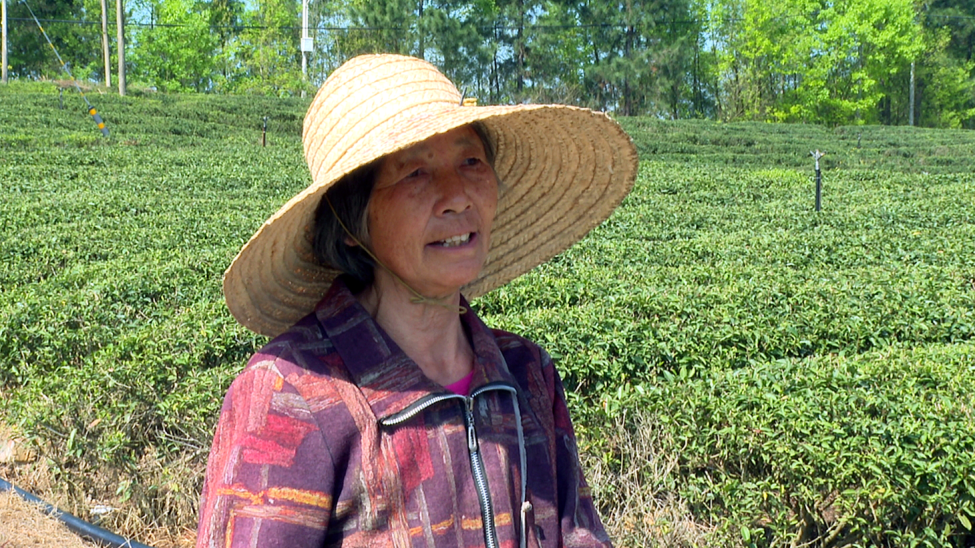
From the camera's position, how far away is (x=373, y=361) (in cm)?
143

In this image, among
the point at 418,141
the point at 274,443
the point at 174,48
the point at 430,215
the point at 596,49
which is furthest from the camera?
the point at 174,48

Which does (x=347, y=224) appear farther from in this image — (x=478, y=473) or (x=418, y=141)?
(x=478, y=473)

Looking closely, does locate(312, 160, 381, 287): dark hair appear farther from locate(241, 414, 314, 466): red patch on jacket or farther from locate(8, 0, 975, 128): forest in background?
locate(8, 0, 975, 128): forest in background

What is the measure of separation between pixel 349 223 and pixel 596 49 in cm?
4847

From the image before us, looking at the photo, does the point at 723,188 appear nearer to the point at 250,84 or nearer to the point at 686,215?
the point at 686,215

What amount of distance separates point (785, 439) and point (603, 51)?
4700 cm

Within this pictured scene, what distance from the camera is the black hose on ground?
3.71m

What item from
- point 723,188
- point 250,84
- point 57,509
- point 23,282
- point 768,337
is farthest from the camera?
point 250,84

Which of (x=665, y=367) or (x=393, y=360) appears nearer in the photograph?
(x=393, y=360)

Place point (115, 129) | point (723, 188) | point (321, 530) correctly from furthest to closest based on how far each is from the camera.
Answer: point (115, 129), point (723, 188), point (321, 530)

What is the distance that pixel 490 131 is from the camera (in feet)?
5.86

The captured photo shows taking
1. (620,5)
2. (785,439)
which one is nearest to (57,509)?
(785,439)

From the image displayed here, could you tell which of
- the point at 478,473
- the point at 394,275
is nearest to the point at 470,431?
the point at 478,473

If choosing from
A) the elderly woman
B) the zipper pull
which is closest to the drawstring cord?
the elderly woman
